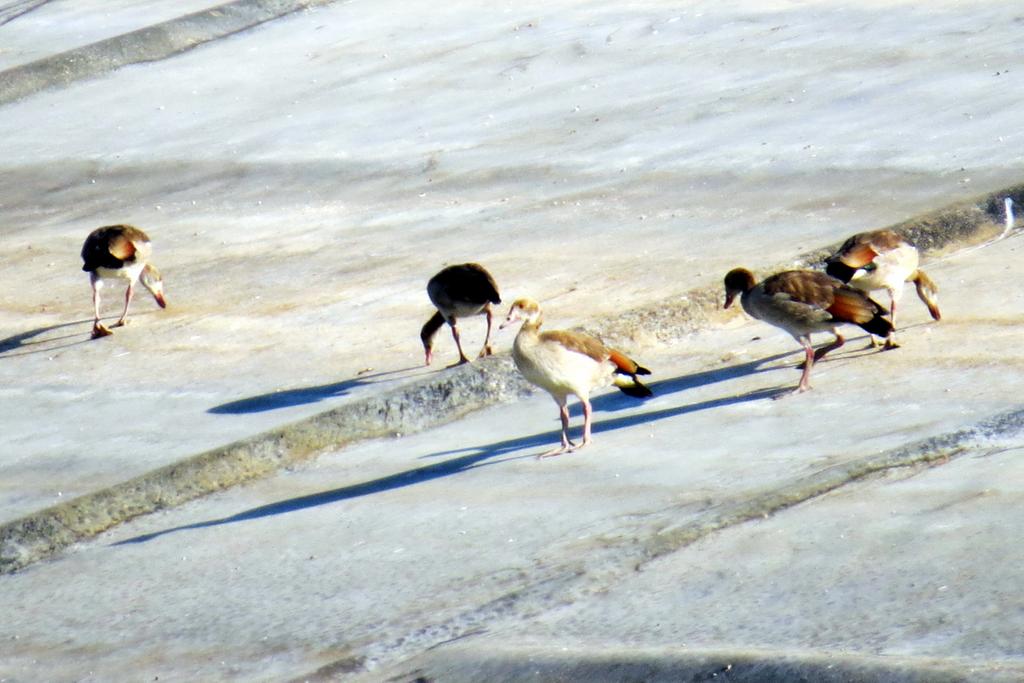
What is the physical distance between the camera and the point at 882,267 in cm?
984

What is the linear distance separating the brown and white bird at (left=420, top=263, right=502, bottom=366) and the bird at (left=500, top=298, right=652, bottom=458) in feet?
3.96

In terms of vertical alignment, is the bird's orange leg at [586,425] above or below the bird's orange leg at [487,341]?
below

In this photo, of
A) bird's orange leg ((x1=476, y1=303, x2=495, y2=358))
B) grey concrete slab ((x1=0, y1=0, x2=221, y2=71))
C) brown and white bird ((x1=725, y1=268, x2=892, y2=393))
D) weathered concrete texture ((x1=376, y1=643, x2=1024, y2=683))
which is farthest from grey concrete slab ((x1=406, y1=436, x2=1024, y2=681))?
grey concrete slab ((x1=0, y1=0, x2=221, y2=71))

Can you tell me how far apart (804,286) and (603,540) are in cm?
279

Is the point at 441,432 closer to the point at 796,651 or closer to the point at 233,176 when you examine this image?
the point at 796,651

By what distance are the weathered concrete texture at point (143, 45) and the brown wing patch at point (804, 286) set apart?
459 inches

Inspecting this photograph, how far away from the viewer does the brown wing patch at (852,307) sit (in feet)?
30.6

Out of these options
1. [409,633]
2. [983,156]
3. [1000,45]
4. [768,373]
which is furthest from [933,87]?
[409,633]

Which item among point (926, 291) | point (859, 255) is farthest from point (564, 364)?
point (926, 291)

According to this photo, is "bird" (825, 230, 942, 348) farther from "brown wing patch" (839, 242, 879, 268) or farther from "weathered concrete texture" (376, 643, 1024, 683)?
"weathered concrete texture" (376, 643, 1024, 683)

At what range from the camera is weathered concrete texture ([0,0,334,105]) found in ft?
63.6

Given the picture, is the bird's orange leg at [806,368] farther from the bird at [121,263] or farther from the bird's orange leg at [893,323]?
the bird at [121,263]

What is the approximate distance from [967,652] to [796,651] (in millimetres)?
531

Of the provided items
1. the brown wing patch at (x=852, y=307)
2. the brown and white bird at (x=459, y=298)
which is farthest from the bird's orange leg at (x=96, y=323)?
the brown wing patch at (x=852, y=307)
